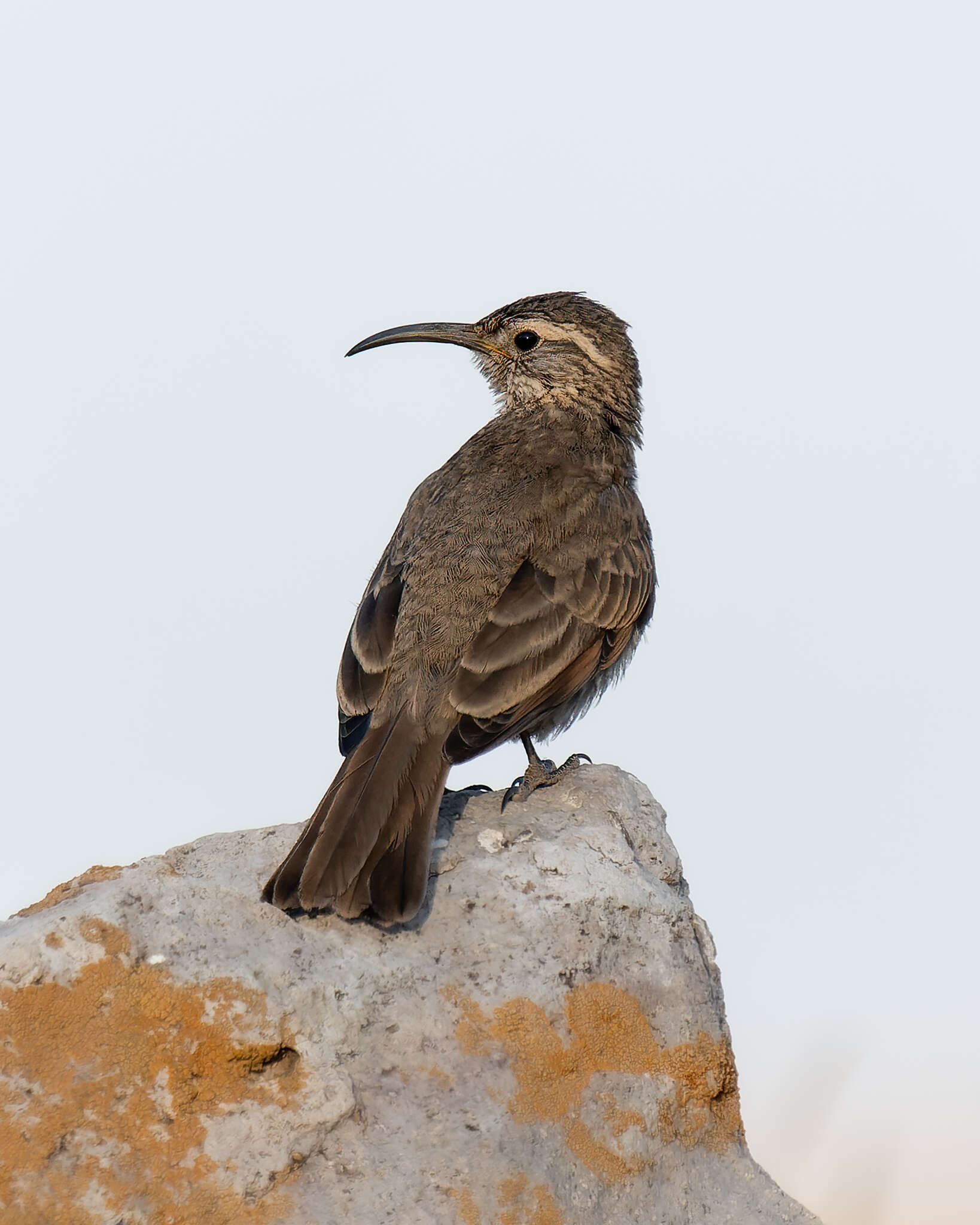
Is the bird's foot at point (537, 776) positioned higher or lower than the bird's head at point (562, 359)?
lower

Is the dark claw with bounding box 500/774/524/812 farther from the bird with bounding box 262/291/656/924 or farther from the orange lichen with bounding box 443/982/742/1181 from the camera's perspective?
the orange lichen with bounding box 443/982/742/1181

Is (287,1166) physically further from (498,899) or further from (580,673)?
(580,673)

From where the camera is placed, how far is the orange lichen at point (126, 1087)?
3.94 m

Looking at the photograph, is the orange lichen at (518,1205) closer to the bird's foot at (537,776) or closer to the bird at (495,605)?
the bird at (495,605)

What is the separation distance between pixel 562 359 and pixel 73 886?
4.29 metres

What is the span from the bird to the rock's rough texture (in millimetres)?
251

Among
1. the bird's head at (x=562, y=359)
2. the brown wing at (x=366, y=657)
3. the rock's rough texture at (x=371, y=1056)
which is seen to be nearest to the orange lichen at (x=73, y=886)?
the rock's rough texture at (x=371, y=1056)

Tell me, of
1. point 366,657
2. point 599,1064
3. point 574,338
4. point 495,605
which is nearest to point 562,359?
point 574,338

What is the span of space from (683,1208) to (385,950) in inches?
49.7

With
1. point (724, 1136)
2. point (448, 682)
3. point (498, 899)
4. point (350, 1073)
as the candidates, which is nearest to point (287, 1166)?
point (350, 1073)

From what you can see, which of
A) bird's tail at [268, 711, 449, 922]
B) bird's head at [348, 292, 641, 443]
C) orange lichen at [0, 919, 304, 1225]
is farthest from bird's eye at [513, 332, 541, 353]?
orange lichen at [0, 919, 304, 1225]

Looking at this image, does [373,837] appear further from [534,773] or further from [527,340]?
[527,340]

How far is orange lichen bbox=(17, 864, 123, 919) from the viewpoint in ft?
15.5

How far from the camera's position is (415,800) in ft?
16.7
